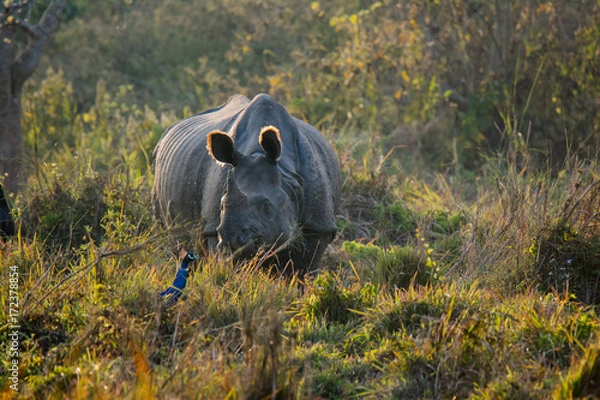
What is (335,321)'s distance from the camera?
5281 mm

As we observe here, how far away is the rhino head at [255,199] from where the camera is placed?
18.3 feet

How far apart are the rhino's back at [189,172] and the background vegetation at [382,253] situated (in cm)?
30

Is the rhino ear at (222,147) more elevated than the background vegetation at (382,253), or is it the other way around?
the rhino ear at (222,147)

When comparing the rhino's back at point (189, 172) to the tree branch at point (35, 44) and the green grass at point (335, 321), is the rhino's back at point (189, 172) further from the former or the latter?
the tree branch at point (35, 44)

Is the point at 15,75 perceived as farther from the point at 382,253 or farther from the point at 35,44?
the point at 382,253

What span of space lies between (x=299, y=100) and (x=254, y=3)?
4427mm

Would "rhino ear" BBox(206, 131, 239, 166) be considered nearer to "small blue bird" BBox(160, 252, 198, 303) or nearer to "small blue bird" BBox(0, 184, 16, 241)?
"small blue bird" BBox(160, 252, 198, 303)

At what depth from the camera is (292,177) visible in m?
5.88

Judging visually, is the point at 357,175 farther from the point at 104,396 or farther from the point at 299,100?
the point at 104,396

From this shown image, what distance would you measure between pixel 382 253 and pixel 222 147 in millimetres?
1378

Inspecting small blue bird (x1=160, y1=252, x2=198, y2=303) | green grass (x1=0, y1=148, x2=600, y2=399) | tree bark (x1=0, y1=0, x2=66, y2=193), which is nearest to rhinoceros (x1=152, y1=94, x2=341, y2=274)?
green grass (x1=0, y1=148, x2=600, y2=399)

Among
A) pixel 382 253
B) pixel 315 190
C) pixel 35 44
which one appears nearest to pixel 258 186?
pixel 315 190

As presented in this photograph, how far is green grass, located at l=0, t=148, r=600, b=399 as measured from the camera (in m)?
3.89

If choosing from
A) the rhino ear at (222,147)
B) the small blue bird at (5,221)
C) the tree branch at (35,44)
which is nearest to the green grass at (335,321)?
the small blue bird at (5,221)
